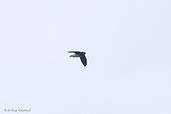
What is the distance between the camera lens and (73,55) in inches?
2036

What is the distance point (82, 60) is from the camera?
54.1 metres

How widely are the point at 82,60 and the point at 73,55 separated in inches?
108
